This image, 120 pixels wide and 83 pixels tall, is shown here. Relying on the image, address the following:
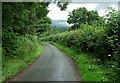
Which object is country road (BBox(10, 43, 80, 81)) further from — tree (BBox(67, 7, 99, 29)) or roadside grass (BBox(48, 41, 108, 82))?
tree (BBox(67, 7, 99, 29))

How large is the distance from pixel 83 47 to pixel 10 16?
9.42 m

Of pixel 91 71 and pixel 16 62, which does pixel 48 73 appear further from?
pixel 16 62

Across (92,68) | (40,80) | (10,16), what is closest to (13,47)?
(10,16)

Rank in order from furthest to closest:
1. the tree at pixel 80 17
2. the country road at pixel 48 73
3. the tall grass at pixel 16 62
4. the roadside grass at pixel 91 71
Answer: the tree at pixel 80 17, the tall grass at pixel 16 62, the country road at pixel 48 73, the roadside grass at pixel 91 71

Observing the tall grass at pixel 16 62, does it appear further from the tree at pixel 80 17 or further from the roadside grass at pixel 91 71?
the tree at pixel 80 17

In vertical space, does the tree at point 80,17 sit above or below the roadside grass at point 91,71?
above

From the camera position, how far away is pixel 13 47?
879cm

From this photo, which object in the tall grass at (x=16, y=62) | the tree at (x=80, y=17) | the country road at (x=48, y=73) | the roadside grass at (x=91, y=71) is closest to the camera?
the roadside grass at (x=91, y=71)

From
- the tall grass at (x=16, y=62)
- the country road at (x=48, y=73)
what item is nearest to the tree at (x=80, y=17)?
the tall grass at (x=16, y=62)

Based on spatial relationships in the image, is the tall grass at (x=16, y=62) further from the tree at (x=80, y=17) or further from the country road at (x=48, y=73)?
the tree at (x=80, y=17)

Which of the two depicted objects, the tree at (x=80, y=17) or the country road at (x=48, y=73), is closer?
the country road at (x=48, y=73)

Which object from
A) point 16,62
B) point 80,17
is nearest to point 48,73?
point 16,62

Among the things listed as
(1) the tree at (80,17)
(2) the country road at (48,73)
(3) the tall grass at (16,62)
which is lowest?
(2) the country road at (48,73)

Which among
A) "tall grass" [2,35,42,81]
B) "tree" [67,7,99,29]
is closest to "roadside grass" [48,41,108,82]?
"tall grass" [2,35,42,81]
